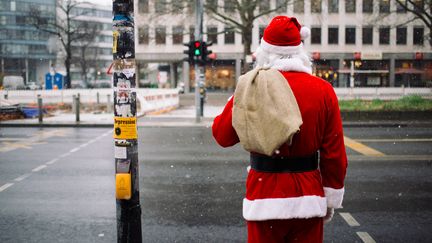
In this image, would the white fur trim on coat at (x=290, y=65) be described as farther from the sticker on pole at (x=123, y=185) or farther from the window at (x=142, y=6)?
the window at (x=142, y=6)

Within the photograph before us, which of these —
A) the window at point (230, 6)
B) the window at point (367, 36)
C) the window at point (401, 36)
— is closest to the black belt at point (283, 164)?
the window at point (230, 6)

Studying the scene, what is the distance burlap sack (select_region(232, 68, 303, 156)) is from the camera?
8.88ft

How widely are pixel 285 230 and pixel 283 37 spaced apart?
45.5 inches

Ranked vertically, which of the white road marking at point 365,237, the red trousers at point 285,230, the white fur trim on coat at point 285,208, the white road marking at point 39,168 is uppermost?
the white fur trim on coat at point 285,208

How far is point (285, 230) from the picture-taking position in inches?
117

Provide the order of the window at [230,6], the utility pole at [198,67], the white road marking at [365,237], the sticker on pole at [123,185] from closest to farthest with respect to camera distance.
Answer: the sticker on pole at [123,185]
the white road marking at [365,237]
the utility pole at [198,67]
the window at [230,6]

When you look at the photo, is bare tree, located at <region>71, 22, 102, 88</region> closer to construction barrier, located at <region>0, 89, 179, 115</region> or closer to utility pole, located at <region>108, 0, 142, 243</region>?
construction barrier, located at <region>0, 89, 179, 115</region>

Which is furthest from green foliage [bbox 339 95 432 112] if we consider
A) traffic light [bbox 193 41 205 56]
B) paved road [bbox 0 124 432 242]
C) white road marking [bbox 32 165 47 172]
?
white road marking [bbox 32 165 47 172]

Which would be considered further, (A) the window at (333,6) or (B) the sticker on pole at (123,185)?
(A) the window at (333,6)

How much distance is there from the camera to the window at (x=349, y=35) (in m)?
56.7

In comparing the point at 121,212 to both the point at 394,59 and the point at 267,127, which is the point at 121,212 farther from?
the point at 394,59

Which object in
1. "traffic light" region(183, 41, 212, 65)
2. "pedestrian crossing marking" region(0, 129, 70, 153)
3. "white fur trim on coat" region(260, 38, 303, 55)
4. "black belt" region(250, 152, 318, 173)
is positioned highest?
"traffic light" region(183, 41, 212, 65)

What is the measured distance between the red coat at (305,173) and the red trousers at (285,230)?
2.9 inches

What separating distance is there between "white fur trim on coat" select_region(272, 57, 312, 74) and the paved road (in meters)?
3.01
